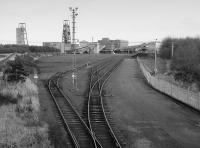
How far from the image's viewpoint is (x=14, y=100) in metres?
22.7

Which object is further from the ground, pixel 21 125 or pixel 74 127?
pixel 21 125

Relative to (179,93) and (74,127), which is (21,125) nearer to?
(74,127)

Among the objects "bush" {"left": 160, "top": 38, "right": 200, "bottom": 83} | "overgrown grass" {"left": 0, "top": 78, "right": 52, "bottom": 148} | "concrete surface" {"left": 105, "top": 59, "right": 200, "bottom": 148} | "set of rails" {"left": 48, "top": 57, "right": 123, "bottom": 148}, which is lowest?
"concrete surface" {"left": 105, "top": 59, "right": 200, "bottom": 148}

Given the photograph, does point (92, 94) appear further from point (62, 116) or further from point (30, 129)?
point (30, 129)

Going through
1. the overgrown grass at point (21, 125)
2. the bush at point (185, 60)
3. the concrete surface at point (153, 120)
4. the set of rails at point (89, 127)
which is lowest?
the concrete surface at point (153, 120)

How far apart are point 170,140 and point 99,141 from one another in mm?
3376

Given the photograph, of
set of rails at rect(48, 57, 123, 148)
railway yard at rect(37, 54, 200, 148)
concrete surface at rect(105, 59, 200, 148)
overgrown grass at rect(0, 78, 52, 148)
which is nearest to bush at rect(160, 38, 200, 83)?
concrete surface at rect(105, 59, 200, 148)

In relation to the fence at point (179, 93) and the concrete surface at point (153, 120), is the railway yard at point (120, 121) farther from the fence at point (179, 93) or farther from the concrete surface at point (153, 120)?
the fence at point (179, 93)

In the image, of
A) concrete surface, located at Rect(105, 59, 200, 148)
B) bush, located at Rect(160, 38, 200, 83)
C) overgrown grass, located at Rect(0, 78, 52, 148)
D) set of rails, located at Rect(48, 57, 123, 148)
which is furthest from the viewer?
bush, located at Rect(160, 38, 200, 83)

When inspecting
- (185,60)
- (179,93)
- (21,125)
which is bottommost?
(21,125)

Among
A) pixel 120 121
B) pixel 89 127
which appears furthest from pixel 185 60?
pixel 89 127

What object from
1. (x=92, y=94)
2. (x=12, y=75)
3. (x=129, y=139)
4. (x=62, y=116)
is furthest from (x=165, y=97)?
(x=12, y=75)

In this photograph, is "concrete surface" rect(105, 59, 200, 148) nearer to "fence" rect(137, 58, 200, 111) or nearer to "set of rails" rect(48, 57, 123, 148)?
"fence" rect(137, 58, 200, 111)

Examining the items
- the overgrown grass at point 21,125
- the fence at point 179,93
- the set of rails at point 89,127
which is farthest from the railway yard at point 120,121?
the overgrown grass at point 21,125
